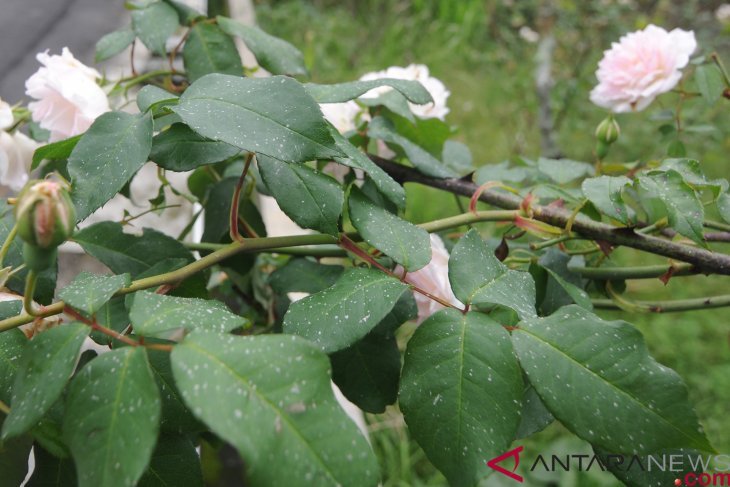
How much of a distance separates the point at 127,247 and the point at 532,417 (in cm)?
31

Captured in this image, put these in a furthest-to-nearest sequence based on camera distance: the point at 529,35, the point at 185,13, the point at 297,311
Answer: the point at 529,35 → the point at 185,13 → the point at 297,311

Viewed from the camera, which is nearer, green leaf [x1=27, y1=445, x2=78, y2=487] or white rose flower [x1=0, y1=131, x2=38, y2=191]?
green leaf [x1=27, y1=445, x2=78, y2=487]

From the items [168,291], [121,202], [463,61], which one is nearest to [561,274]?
[168,291]

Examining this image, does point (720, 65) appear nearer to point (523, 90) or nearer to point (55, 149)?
point (55, 149)

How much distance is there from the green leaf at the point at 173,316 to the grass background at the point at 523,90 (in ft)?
3.81

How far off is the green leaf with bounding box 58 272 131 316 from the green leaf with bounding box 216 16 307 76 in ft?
0.91

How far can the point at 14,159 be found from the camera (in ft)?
1.74

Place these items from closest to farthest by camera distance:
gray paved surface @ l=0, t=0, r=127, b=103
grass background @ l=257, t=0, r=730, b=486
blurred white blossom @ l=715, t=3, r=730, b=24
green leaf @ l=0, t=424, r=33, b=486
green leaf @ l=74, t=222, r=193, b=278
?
1. green leaf @ l=0, t=424, r=33, b=486
2. green leaf @ l=74, t=222, r=193, b=278
3. gray paved surface @ l=0, t=0, r=127, b=103
4. grass background @ l=257, t=0, r=730, b=486
5. blurred white blossom @ l=715, t=3, r=730, b=24

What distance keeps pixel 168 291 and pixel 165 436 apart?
0.10 metres

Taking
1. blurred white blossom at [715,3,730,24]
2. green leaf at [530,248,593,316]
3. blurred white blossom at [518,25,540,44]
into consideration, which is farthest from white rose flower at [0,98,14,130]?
blurred white blossom at [518,25,540,44]

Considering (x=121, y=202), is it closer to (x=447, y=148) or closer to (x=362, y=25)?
(x=447, y=148)

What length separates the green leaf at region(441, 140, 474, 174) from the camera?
0.69m

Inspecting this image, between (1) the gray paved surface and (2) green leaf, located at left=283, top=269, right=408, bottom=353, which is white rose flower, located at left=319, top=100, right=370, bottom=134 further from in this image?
(1) the gray paved surface

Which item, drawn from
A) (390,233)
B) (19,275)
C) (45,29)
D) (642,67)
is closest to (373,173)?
(390,233)
